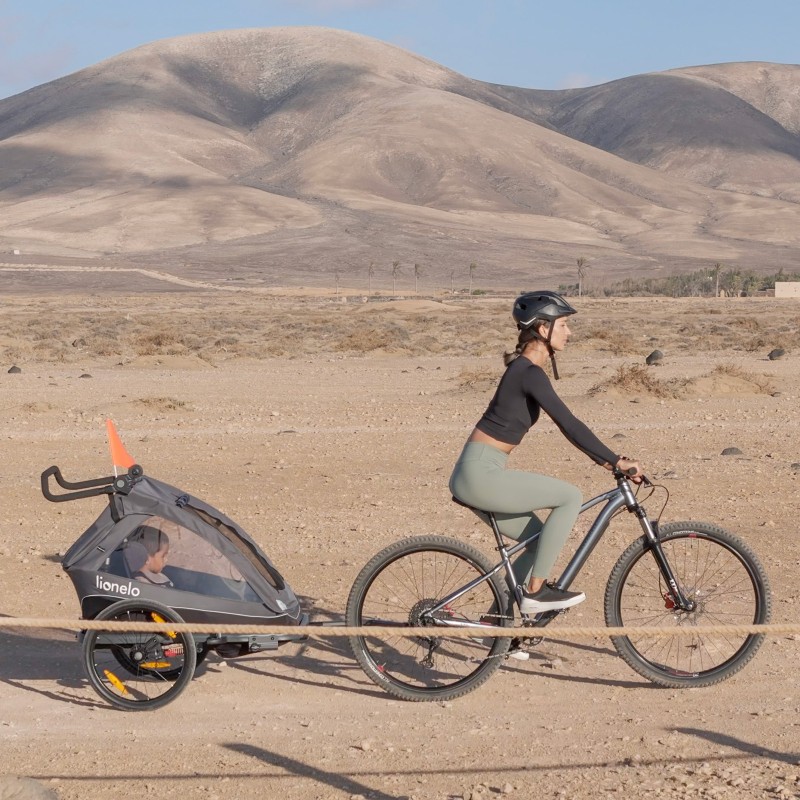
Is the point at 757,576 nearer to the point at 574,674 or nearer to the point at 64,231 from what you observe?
the point at 574,674

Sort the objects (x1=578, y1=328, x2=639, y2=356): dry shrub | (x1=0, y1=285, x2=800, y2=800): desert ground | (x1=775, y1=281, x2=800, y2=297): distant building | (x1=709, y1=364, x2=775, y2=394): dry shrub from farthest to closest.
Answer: (x1=775, y1=281, x2=800, y2=297): distant building → (x1=578, y1=328, x2=639, y2=356): dry shrub → (x1=709, y1=364, x2=775, y2=394): dry shrub → (x1=0, y1=285, x2=800, y2=800): desert ground

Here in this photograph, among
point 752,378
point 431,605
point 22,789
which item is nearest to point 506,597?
point 431,605

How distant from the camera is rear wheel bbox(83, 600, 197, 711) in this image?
5496 millimetres

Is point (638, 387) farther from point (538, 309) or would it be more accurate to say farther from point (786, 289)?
point (786, 289)

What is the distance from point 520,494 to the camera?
5449 mm

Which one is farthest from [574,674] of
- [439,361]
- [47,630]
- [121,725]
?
[439,361]

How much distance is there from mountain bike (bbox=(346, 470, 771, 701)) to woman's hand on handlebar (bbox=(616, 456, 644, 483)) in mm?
43

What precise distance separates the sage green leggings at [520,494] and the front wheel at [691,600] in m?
0.36

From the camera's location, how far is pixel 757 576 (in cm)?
568

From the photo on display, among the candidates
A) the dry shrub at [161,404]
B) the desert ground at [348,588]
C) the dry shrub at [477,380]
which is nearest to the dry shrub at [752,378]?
the desert ground at [348,588]

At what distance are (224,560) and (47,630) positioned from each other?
1.77m

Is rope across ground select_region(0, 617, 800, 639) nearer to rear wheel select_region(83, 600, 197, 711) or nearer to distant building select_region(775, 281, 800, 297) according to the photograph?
rear wheel select_region(83, 600, 197, 711)

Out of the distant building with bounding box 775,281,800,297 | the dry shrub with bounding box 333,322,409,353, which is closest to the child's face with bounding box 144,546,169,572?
the dry shrub with bounding box 333,322,409,353

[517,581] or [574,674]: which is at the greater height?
[517,581]
